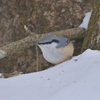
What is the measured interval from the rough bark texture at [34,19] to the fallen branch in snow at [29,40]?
17 centimetres

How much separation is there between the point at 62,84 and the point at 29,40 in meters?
1.55

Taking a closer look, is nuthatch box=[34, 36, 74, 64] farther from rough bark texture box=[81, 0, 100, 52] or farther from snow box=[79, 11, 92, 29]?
snow box=[79, 11, 92, 29]

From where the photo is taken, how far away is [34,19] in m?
3.16

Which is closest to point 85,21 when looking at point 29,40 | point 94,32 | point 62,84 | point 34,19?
point 94,32

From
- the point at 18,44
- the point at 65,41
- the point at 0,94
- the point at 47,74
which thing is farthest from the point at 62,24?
the point at 0,94

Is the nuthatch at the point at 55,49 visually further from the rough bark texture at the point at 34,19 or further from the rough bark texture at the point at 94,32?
the rough bark texture at the point at 34,19

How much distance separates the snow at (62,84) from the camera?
1.31 m

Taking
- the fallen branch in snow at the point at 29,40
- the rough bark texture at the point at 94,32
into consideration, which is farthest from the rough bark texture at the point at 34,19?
the rough bark texture at the point at 94,32

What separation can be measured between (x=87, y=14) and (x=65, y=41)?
883 mm

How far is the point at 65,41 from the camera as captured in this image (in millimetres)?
2494

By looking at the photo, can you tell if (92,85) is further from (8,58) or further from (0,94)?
(8,58)

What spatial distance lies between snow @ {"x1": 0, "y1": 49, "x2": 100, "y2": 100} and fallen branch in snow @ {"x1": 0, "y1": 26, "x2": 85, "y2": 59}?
3.19 feet

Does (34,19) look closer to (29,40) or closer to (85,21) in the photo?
(29,40)

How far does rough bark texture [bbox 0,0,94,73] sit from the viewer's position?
10.0ft
